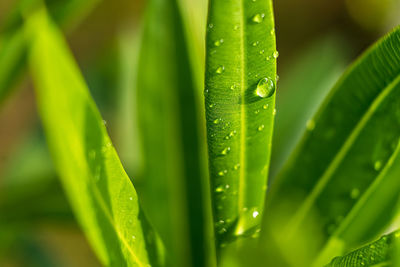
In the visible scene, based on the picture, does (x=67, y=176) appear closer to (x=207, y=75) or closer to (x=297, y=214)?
(x=207, y=75)

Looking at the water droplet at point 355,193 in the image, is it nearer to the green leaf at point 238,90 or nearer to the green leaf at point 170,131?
the green leaf at point 238,90

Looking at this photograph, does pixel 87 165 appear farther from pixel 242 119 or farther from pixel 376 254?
pixel 376 254

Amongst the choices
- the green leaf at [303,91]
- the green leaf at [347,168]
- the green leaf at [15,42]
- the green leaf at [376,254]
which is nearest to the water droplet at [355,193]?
the green leaf at [347,168]

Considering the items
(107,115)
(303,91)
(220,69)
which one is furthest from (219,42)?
(107,115)

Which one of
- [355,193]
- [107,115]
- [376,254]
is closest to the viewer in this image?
[376,254]

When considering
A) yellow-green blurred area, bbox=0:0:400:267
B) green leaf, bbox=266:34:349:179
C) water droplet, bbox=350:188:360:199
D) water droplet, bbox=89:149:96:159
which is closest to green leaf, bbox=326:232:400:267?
water droplet, bbox=350:188:360:199

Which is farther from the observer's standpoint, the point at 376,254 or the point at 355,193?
the point at 355,193
